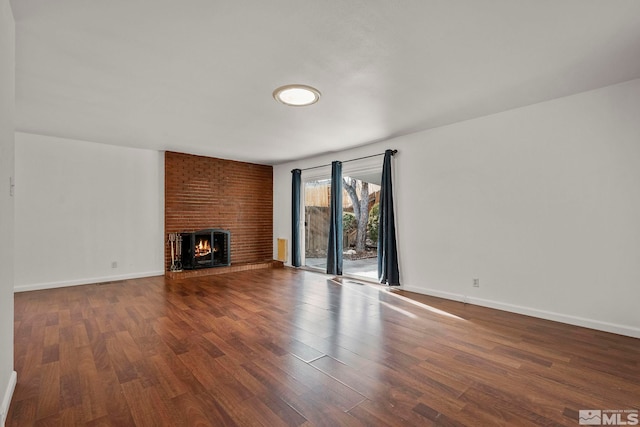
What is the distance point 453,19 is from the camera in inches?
75.3

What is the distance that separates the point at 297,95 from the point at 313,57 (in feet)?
2.33

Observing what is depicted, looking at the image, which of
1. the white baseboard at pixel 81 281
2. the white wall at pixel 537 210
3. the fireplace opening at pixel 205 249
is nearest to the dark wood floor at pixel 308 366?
the white wall at pixel 537 210

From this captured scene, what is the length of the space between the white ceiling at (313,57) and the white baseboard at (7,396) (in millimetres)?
2313

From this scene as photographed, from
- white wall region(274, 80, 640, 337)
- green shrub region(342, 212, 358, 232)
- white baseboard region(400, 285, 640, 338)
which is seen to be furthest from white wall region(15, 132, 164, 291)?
white baseboard region(400, 285, 640, 338)

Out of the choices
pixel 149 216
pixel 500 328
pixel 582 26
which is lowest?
pixel 500 328

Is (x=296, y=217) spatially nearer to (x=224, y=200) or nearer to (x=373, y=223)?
(x=224, y=200)

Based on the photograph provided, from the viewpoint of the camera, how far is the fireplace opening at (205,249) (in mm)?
5848

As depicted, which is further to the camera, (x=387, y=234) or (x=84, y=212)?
(x=84, y=212)

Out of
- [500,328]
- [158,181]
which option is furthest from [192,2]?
[158,181]

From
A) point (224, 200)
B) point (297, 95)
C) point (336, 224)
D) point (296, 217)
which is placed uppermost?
point (297, 95)

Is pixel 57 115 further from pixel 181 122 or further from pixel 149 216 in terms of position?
pixel 149 216

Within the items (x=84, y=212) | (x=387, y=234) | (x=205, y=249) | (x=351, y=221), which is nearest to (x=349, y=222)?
(x=351, y=221)

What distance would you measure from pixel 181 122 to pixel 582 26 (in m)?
4.14

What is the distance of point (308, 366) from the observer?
2.20 m
